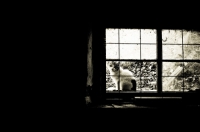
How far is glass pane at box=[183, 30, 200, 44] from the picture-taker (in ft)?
11.2

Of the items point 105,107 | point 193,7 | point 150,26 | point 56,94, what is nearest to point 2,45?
point 56,94

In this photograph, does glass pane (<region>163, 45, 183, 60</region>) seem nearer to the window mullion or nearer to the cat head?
the window mullion

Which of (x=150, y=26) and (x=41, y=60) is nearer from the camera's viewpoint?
(x=41, y=60)

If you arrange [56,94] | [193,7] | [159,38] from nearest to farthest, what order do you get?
[56,94]
[193,7]
[159,38]

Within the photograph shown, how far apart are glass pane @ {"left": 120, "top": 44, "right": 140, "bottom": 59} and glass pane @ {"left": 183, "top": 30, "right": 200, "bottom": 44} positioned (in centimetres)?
79

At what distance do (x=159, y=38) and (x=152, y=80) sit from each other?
0.70 metres

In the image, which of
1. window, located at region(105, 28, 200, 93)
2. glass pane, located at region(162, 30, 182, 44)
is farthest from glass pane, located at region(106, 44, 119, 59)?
glass pane, located at region(162, 30, 182, 44)

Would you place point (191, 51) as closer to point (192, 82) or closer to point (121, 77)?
point (192, 82)

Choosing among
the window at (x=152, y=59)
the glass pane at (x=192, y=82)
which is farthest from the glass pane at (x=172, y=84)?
the glass pane at (x=192, y=82)

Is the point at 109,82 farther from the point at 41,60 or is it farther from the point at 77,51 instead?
the point at 41,60

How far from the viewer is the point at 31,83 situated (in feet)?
8.82

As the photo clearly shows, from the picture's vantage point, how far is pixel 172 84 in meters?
3.40

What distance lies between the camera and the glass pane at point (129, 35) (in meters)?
3.42

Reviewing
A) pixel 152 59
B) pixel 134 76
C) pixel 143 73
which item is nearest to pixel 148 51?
pixel 152 59
